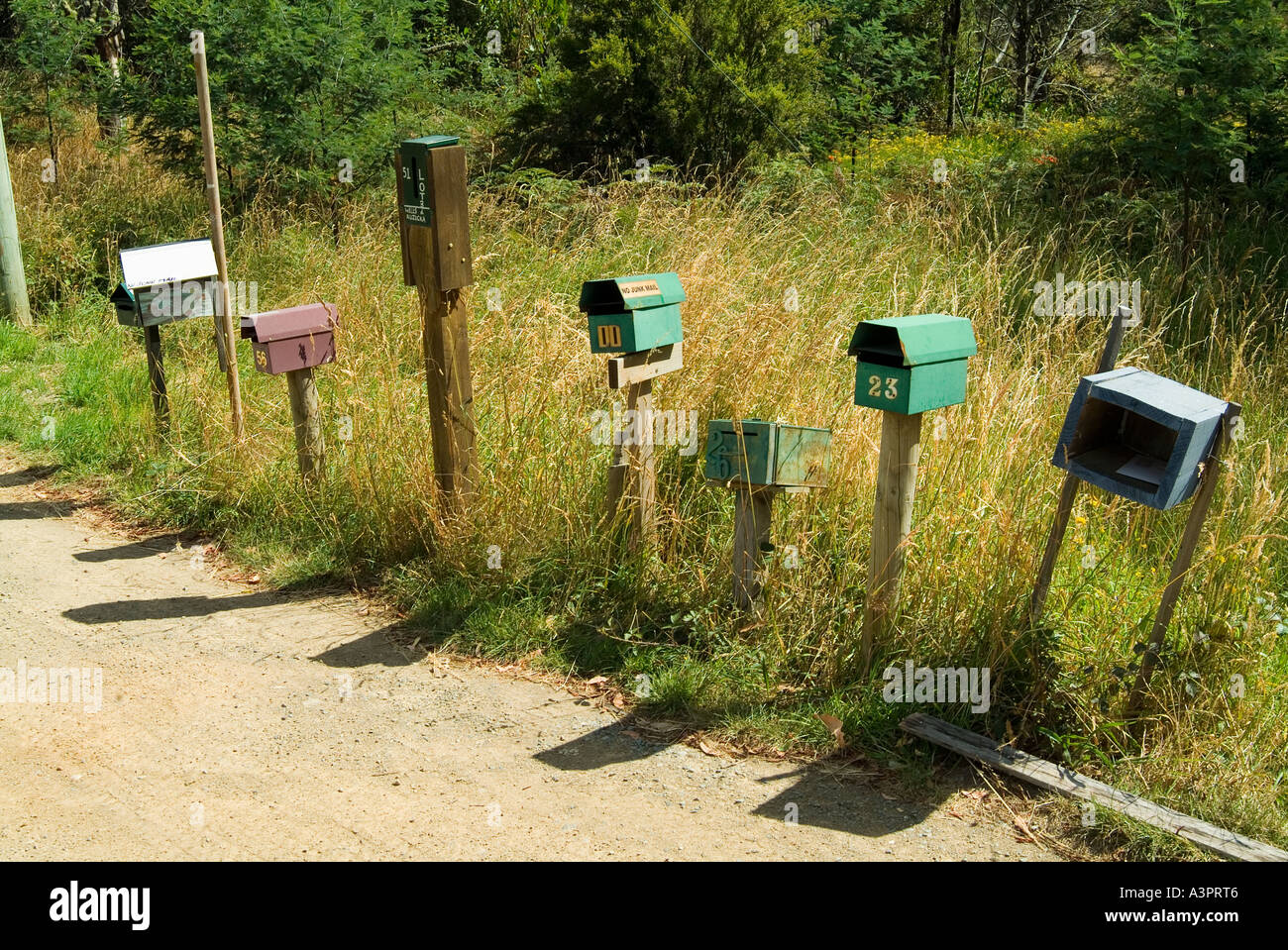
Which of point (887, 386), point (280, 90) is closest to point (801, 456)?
point (887, 386)

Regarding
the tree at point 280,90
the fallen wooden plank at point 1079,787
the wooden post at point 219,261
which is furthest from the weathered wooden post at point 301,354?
the tree at point 280,90

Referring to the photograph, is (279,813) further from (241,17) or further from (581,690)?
(241,17)

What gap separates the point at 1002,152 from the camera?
34.7ft

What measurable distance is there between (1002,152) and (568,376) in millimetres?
6647

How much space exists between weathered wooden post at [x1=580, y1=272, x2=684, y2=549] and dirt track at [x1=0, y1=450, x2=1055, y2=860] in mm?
875

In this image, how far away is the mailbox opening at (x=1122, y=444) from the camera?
3424 millimetres

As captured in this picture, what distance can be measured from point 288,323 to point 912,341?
3.06m

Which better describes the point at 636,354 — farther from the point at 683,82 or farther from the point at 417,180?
the point at 683,82

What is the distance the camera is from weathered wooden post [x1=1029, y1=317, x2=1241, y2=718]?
3.25 m

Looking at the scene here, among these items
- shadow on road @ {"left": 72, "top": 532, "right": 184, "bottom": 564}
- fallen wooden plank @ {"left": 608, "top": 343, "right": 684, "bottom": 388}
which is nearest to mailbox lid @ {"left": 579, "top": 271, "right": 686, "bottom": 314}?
fallen wooden plank @ {"left": 608, "top": 343, "right": 684, "bottom": 388}

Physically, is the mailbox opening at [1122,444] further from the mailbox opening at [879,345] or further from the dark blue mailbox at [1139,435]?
the mailbox opening at [879,345]

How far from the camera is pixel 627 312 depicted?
14.0 feet

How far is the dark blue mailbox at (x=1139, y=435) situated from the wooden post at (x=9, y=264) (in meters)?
8.68

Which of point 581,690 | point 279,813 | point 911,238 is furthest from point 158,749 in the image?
point 911,238
